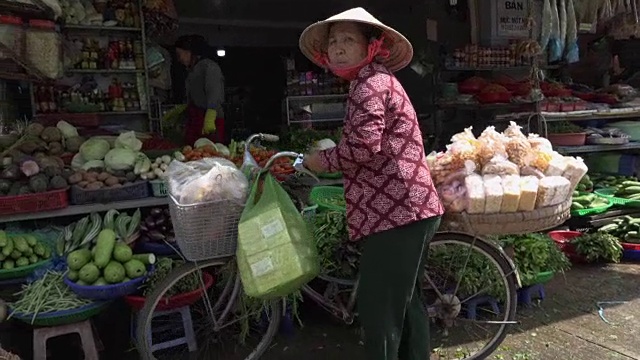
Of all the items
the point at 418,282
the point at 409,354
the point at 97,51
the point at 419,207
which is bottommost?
the point at 409,354

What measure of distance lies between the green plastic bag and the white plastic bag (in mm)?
191

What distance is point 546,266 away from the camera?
4.31m

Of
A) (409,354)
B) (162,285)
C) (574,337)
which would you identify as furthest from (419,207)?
(574,337)

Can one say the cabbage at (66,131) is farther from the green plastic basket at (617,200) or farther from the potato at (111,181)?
the green plastic basket at (617,200)

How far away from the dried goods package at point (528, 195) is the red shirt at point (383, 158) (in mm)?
715

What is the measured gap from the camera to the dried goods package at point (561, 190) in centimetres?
309

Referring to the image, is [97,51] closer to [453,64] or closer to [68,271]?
[68,271]

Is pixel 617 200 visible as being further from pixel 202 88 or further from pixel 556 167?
pixel 202 88

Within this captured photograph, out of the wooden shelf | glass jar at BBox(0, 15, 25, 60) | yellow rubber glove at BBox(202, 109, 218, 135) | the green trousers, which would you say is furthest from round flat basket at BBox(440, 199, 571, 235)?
the wooden shelf

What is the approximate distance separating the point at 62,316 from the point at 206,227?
1.21 meters

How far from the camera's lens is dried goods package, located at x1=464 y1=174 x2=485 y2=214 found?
302cm

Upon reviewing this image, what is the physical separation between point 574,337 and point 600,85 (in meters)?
6.51

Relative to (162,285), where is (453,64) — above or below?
above

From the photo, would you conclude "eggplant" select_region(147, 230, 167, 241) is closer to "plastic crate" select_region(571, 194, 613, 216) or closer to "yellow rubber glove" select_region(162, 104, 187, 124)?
"yellow rubber glove" select_region(162, 104, 187, 124)
